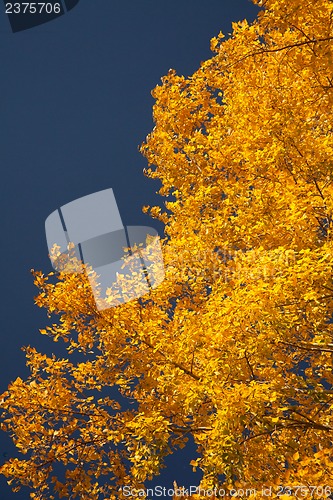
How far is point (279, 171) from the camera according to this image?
6.25m

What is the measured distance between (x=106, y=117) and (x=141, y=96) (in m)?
1.50

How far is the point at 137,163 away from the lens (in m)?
22.6

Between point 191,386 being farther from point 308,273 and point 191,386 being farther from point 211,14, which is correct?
point 211,14

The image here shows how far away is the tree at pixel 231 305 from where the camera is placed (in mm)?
4754

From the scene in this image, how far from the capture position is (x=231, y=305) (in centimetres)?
473

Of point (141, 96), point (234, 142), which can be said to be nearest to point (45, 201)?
point (141, 96)

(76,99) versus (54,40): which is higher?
(54,40)

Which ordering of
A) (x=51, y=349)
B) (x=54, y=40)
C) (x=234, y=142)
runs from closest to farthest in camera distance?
1. (x=234, y=142)
2. (x=51, y=349)
3. (x=54, y=40)

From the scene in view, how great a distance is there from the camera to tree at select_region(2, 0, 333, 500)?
15.6 feet

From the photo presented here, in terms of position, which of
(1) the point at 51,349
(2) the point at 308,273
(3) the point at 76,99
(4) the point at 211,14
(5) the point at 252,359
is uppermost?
(4) the point at 211,14

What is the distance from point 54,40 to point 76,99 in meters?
2.63

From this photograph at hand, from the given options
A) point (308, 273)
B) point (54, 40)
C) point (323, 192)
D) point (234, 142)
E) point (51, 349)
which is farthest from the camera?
point (54, 40)

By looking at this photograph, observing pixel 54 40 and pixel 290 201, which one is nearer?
pixel 290 201

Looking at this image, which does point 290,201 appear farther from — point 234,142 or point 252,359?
point 234,142
